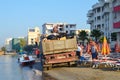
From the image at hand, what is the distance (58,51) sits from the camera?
27.5 metres

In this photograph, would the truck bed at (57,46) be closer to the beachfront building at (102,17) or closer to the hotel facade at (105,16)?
the hotel facade at (105,16)

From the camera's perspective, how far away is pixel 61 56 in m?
27.8

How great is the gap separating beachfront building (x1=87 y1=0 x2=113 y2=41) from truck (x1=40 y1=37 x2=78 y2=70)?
55247 millimetres

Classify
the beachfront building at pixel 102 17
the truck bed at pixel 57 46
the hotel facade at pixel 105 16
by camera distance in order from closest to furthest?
the truck bed at pixel 57 46 < the hotel facade at pixel 105 16 < the beachfront building at pixel 102 17

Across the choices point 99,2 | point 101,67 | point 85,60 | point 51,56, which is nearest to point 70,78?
point 101,67

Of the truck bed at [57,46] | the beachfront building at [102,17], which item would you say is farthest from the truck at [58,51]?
the beachfront building at [102,17]

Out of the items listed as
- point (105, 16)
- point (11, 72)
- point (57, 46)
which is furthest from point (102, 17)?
point (57, 46)

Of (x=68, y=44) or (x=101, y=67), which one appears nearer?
(x=101, y=67)

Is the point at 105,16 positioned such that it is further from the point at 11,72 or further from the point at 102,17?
the point at 11,72

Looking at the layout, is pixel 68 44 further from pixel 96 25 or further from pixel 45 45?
pixel 96 25

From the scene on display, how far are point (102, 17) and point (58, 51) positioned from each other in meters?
75.2

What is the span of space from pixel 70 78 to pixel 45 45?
7.50m

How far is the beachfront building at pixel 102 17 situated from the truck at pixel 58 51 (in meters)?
55.2

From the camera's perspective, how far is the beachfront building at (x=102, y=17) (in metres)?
86.8
